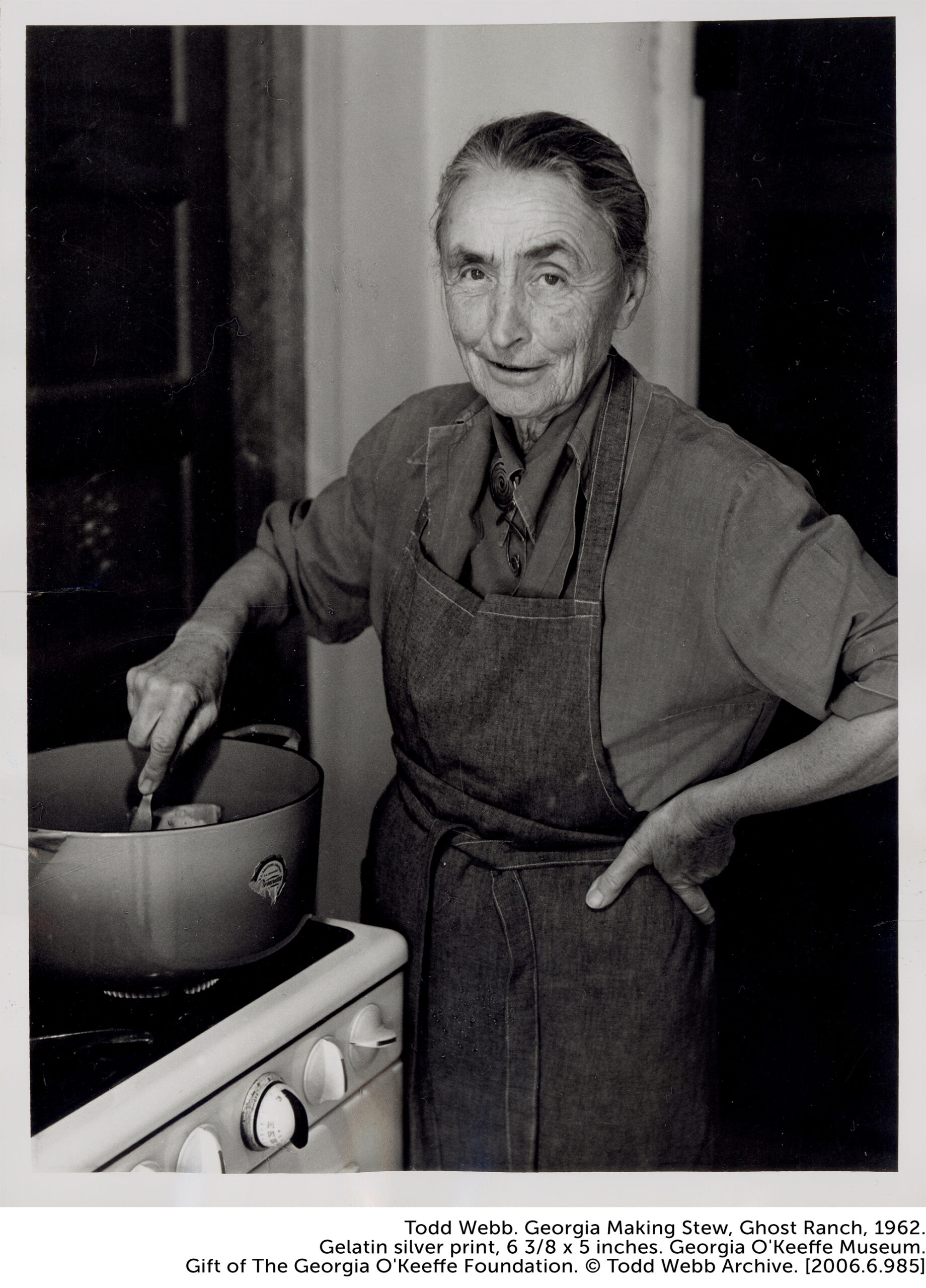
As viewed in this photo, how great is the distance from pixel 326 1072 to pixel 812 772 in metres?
0.42

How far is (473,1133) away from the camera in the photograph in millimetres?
833

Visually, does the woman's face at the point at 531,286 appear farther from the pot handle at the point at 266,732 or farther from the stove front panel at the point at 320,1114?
the stove front panel at the point at 320,1114

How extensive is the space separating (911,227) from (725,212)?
0.50ft

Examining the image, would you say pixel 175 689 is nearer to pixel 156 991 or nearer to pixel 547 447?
pixel 156 991

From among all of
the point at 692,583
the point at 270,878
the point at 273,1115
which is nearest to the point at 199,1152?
the point at 273,1115

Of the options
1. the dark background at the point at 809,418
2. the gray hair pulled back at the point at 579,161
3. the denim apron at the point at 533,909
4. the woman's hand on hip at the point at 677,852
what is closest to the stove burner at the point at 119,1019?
the denim apron at the point at 533,909

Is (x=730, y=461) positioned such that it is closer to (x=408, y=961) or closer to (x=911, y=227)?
(x=911, y=227)

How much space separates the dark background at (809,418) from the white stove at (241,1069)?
0.27m

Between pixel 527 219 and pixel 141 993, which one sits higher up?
pixel 527 219

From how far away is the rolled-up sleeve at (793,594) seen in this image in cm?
76

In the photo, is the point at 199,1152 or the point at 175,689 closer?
the point at 199,1152

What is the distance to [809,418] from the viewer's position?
79 cm
